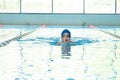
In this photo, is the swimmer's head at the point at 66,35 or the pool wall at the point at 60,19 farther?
the pool wall at the point at 60,19

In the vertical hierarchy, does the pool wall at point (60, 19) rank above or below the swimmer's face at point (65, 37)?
above
